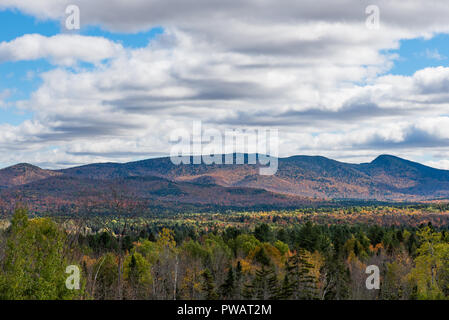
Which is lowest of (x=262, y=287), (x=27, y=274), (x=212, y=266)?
(x=212, y=266)

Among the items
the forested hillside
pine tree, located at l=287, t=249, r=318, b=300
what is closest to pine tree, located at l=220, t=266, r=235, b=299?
the forested hillside

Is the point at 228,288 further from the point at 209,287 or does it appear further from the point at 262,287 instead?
the point at 262,287

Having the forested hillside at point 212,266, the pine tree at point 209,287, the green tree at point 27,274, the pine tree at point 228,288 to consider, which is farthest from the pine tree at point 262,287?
the green tree at point 27,274

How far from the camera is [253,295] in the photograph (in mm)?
65188

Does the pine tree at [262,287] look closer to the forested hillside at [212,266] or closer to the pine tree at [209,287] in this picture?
the forested hillside at [212,266]

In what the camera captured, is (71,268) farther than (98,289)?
No

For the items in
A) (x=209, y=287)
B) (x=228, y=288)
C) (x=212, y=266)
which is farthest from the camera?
(x=212, y=266)

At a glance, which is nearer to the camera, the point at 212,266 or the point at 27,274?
the point at 27,274

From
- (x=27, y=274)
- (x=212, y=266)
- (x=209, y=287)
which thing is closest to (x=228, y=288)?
(x=209, y=287)
